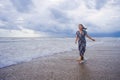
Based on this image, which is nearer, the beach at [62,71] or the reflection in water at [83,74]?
the reflection in water at [83,74]

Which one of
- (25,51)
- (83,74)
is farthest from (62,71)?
(25,51)

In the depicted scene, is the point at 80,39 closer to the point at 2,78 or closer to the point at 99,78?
the point at 99,78

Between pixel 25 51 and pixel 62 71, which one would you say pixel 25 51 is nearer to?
pixel 25 51

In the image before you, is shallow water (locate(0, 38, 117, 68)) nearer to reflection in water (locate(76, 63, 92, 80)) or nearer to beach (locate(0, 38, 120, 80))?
beach (locate(0, 38, 120, 80))

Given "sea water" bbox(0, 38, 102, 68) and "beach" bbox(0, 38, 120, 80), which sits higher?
"sea water" bbox(0, 38, 102, 68)

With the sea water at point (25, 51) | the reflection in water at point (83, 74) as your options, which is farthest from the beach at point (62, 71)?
the sea water at point (25, 51)

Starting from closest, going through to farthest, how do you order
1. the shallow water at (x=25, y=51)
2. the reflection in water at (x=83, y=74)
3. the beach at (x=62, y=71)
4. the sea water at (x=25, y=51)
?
the reflection in water at (x=83, y=74)
the beach at (x=62, y=71)
the sea water at (x=25, y=51)
the shallow water at (x=25, y=51)

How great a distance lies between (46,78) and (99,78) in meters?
1.85

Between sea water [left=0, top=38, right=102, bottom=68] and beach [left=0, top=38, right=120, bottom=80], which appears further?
sea water [left=0, top=38, right=102, bottom=68]

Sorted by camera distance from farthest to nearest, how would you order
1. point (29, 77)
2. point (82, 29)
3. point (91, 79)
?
1. point (82, 29)
2. point (29, 77)
3. point (91, 79)

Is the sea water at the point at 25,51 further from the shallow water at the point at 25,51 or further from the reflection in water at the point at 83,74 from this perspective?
the reflection in water at the point at 83,74

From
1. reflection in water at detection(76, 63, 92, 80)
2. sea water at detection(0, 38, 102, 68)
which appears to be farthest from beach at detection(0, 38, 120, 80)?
sea water at detection(0, 38, 102, 68)

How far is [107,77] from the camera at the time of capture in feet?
25.1

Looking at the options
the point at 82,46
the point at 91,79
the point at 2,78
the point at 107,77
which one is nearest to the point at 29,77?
the point at 2,78
